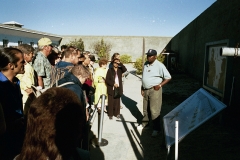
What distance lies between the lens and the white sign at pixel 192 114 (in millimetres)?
2094

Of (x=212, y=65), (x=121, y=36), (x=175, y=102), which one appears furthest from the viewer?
(x=121, y=36)

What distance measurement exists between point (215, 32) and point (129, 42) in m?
26.5

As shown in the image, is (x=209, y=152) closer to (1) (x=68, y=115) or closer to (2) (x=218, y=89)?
(2) (x=218, y=89)

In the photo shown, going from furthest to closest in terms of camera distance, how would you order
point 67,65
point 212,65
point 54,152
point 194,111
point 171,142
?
point 212,65
point 67,65
point 194,111
point 171,142
point 54,152

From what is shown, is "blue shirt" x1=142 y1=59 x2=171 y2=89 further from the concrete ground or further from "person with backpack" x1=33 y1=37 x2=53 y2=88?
"person with backpack" x1=33 y1=37 x2=53 y2=88

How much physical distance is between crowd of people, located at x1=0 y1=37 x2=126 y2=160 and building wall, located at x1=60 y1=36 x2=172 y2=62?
3056 centimetres

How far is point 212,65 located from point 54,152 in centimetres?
528

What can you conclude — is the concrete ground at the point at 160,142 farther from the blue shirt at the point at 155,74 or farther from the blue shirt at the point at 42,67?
the blue shirt at the point at 42,67

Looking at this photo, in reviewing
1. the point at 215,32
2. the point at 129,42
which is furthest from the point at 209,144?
the point at 129,42

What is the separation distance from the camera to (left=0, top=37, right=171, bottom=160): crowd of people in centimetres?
96

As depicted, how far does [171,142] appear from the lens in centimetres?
212

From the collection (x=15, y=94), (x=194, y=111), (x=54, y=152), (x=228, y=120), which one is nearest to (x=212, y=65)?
(x=228, y=120)

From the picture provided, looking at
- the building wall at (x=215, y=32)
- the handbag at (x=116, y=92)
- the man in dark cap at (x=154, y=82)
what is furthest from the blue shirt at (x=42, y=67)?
the building wall at (x=215, y=32)

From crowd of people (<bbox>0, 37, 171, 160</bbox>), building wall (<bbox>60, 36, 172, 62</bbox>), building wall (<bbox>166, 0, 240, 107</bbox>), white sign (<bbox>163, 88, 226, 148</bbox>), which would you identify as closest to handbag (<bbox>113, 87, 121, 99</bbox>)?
crowd of people (<bbox>0, 37, 171, 160</bbox>)
